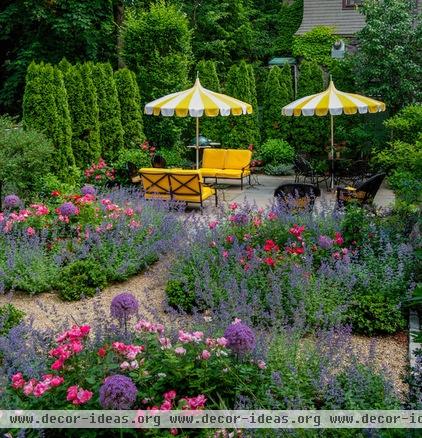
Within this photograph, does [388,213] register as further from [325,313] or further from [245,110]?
[245,110]

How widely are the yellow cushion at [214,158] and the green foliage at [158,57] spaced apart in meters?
1.08

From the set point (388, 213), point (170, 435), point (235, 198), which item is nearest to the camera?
point (170, 435)

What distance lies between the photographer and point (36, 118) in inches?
481

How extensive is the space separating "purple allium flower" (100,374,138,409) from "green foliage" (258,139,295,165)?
566 inches

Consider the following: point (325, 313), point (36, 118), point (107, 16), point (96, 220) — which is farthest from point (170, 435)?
point (107, 16)

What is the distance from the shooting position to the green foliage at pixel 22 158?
10.6 m

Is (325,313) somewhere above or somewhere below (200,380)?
below

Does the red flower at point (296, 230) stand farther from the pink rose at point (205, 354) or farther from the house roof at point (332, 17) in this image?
the house roof at point (332, 17)

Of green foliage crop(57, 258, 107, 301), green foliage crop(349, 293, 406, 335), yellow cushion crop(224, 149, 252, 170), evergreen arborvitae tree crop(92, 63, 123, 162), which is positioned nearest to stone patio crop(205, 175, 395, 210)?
yellow cushion crop(224, 149, 252, 170)

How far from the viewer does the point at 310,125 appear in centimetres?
1725

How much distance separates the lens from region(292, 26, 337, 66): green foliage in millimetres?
19938

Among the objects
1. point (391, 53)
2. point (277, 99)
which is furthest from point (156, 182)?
point (277, 99)

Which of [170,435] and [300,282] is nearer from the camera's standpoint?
[170,435]

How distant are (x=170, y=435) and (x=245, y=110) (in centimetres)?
1117
